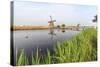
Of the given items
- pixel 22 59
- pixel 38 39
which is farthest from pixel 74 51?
pixel 22 59

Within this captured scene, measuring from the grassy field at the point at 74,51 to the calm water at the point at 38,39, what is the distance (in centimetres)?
5

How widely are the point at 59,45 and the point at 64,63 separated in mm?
231

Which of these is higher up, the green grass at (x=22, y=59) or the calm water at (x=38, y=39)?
the calm water at (x=38, y=39)

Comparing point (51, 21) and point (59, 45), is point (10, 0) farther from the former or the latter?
point (59, 45)

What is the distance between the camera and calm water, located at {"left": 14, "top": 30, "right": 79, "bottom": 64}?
204cm

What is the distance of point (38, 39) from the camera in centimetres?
212

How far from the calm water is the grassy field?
53 millimetres

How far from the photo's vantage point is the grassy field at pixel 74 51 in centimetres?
213

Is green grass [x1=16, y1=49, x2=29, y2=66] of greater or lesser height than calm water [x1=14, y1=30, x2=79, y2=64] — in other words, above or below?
below

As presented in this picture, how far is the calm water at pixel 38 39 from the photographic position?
204 cm

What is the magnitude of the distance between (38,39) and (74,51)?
0.50m

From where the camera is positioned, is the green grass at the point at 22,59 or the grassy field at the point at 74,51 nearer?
the green grass at the point at 22,59
